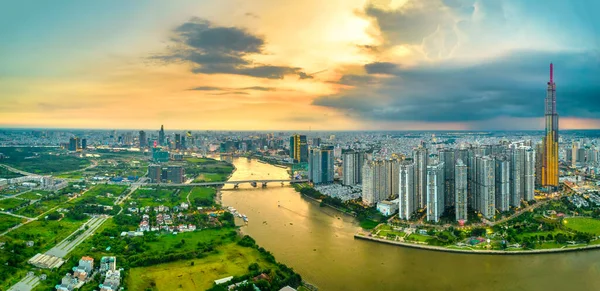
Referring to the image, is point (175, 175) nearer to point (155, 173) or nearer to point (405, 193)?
point (155, 173)

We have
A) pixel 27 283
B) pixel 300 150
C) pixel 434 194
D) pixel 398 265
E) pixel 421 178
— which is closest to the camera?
pixel 27 283

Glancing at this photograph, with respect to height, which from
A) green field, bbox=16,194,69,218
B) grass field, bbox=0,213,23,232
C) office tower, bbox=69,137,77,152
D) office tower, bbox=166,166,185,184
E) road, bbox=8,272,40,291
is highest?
office tower, bbox=69,137,77,152

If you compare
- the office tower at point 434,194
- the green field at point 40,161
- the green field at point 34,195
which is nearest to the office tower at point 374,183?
the office tower at point 434,194

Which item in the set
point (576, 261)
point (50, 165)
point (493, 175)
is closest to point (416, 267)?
point (576, 261)

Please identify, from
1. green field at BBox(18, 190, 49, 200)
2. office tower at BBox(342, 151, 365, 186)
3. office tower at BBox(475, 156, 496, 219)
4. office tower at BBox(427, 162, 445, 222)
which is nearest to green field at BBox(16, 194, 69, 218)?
green field at BBox(18, 190, 49, 200)

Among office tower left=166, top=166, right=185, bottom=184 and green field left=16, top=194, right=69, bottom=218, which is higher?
office tower left=166, top=166, right=185, bottom=184

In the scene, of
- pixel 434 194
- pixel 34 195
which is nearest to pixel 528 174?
pixel 434 194

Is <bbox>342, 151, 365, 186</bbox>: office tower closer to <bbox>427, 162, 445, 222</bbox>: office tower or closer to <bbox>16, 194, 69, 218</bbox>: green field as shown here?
<bbox>427, 162, 445, 222</bbox>: office tower
